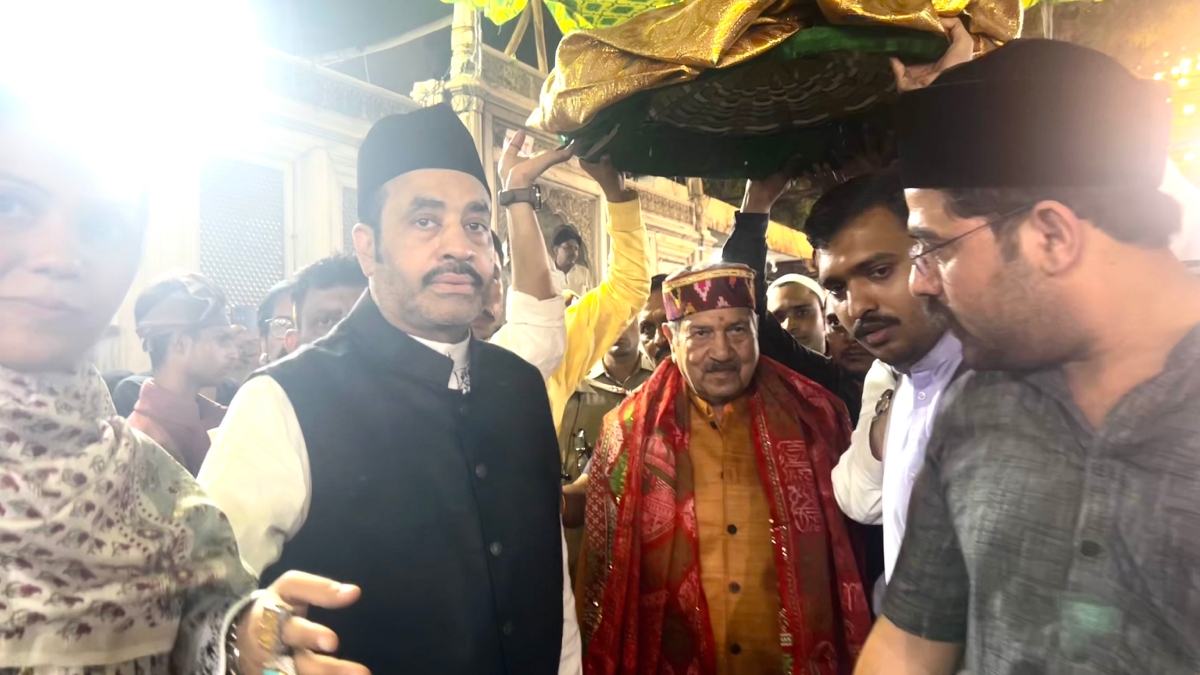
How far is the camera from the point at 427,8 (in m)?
3.27

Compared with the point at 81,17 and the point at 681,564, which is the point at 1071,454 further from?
the point at 81,17

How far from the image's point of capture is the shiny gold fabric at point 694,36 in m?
1.16

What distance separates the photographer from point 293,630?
0.84 m

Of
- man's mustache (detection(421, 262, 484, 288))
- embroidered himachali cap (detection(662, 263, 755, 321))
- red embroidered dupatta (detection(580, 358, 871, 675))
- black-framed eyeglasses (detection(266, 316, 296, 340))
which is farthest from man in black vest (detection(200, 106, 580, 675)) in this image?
black-framed eyeglasses (detection(266, 316, 296, 340))

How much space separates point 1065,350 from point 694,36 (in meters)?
0.74

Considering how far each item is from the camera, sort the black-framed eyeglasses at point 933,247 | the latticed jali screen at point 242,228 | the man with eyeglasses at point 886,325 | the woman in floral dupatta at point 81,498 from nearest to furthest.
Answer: the woman in floral dupatta at point 81,498
the black-framed eyeglasses at point 933,247
the man with eyeglasses at point 886,325
the latticed jali screen at point 242,228

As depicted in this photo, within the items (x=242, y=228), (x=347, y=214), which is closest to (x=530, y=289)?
(x=242, y=228)

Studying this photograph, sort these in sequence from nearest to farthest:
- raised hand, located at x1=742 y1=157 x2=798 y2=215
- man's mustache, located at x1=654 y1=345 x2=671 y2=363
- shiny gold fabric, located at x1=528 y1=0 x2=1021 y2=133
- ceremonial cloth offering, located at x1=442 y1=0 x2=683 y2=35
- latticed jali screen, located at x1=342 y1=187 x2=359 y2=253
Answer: shiny gold fabric, located at x1=528 y1=0 x2=1021 y2=133, ceremonial cloth offering, located at x1=442 y1=0 x2=683 y2=35, raised hand, located at x1=742 y1=157 x2=798 y2=215, man's mustache, located at x1=654 y1=345 x2=671 y2=363, latticed jali screen, located at x1=342 y1=187 x2=359 y2=253

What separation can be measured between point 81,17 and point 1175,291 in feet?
4.56

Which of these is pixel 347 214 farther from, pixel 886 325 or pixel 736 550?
pixel 886 325

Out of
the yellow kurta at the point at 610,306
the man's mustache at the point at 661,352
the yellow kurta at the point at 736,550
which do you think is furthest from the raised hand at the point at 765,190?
the man's mustache at the point at 661,352

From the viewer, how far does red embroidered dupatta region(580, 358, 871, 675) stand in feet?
5.69

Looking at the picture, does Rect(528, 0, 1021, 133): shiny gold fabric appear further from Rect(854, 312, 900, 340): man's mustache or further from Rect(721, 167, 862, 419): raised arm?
Rect(721, 167, 862, 419): raised arm

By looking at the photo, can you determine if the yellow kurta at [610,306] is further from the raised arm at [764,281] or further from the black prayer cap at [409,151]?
the black prayer cap at [409,151]
